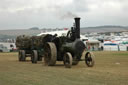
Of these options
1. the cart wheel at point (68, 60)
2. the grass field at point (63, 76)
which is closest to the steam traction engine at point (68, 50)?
the cart wheel at point (68, 60)

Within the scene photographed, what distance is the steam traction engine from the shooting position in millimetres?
16531

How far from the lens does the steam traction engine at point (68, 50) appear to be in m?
16.5

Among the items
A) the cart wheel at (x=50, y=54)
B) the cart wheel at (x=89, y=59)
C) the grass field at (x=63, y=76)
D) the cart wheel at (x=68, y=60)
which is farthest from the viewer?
the cart wheel at (x=50, y=54)

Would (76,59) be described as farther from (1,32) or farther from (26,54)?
(1,32)

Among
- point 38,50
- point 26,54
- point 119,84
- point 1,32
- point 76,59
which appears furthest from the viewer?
point 1,32

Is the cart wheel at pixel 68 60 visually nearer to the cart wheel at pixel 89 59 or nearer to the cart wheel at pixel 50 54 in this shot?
the cart wheel at pixel 50 54

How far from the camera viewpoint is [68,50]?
17.0 metres

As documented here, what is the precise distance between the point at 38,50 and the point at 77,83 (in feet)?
45.1

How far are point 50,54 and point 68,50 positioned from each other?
4.36 feet

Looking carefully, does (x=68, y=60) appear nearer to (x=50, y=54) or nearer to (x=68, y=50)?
(x=68, y=50)

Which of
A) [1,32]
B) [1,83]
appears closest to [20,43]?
[1,83]

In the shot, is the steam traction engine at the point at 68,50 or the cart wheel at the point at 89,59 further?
the cart wheel at the point at 89,59

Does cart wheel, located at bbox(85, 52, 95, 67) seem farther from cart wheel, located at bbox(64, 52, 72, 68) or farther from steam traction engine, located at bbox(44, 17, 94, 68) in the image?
cart wheel, located at bbox(64, 52, 72, 68)

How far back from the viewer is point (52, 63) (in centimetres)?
1756
